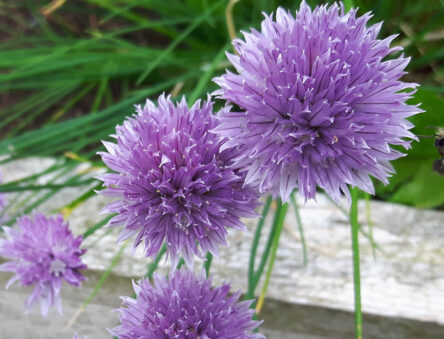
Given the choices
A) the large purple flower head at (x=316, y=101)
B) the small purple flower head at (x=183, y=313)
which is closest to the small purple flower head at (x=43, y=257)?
the small purple flower head at (x=183, y=313)

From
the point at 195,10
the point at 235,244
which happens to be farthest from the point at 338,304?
the point at 195,10

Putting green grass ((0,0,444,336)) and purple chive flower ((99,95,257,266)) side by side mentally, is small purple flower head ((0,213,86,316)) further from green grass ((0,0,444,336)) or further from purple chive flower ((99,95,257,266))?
purple chive flower ((99,95,257,266))

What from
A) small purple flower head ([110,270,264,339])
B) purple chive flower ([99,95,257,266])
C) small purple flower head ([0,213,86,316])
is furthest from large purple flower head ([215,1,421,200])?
small purple flower head ([0,213,86,316])

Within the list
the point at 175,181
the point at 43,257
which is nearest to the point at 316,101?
the point at 175,181

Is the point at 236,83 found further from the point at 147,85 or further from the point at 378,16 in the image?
the point at 147,85

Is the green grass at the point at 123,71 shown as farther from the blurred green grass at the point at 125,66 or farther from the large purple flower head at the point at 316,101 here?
the large purple flower head at the point at 316,101

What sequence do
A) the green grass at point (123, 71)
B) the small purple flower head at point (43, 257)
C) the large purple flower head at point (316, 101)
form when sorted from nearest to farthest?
Result: the large purple flower head at point (316, 101)
the small purple flower head at point (43, 257)
the green grass at point (123, 71)
